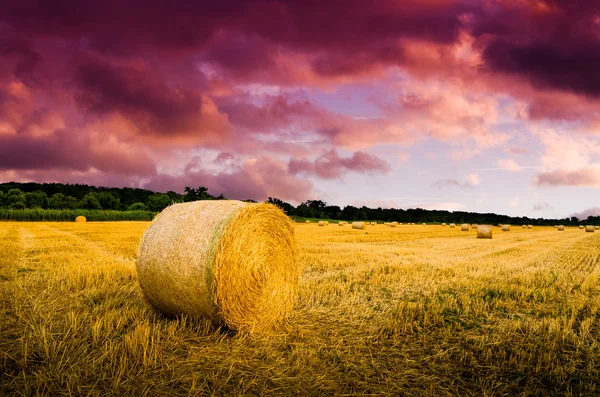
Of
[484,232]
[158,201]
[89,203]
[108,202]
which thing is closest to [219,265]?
[484,232]

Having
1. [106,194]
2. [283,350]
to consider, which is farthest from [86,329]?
[106,194]

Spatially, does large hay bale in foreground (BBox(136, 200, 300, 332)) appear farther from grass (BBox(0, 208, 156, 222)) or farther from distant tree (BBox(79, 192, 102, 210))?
distant tree (BBox(79, 192, 102, 210))

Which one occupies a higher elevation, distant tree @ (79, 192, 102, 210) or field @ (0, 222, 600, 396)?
distant tree @ (79, 192, 102, 210)

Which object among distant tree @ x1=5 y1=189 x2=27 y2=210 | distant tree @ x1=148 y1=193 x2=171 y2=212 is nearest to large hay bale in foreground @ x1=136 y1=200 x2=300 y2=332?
distant tree @ x1=148 y1=193 x2=171 y2=212

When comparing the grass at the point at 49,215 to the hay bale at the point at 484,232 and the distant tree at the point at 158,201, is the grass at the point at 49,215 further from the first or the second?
the hay bale at the point at 484,232

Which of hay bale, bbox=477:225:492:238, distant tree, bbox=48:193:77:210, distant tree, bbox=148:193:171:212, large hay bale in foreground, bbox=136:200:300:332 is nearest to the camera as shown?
large hay bale in foreground, bbox=136:200:300:332

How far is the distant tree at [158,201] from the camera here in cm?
8012

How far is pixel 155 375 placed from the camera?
4.20 metres

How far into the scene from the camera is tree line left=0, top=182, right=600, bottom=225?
76625mm

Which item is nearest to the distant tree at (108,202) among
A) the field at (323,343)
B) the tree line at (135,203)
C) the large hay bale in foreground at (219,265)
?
the tree line at (135,203)

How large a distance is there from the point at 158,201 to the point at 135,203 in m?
4.44

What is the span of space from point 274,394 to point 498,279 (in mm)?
7867

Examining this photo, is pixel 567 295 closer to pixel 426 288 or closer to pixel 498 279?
pixel 498 279

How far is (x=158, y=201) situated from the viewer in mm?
82562
